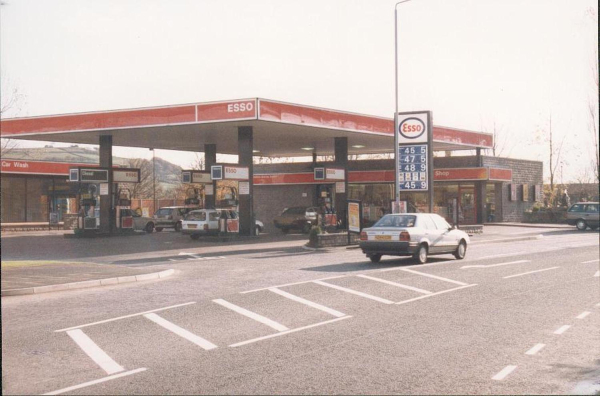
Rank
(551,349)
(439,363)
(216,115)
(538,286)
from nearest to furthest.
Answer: (439,363) < (551,349) < (538,286) < (216,115)

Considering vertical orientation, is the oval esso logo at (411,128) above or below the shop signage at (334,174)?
above

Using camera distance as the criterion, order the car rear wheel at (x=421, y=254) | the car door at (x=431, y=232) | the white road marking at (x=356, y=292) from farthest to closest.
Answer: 1. the car door at (x=431, y=232)
2. the car rear wheel at (x=421, y=254)
3. the white road marking at (x=356, y=292)

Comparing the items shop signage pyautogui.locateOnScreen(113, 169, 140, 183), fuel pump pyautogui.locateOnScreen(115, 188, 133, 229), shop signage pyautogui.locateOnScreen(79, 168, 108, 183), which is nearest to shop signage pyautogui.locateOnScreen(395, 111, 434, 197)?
shop signage pyautogui.locateOnScreen(113, 169, 140, 183)

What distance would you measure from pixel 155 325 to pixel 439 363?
4667 mm

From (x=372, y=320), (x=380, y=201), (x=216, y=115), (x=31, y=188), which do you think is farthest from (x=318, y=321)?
(x=31, y=188)

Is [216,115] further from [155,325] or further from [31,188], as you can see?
[31,188]

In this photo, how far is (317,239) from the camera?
2684cm

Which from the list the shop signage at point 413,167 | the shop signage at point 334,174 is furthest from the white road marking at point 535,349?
the shop signage at point 334,174

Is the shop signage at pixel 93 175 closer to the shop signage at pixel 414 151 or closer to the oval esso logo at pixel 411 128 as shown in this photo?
the shop signage at pixel 414 151

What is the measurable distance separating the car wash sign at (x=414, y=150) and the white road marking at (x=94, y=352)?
69.3ft

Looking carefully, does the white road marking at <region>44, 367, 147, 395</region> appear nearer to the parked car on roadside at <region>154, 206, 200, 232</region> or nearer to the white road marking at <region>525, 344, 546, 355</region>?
the white road marking at <region>525, 344, 546, 355</region>

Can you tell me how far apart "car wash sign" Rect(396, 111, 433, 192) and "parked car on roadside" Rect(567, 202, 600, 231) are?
775 inches

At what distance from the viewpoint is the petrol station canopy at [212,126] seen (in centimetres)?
3027

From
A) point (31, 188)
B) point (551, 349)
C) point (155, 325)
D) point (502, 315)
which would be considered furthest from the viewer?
point (31, 188)
